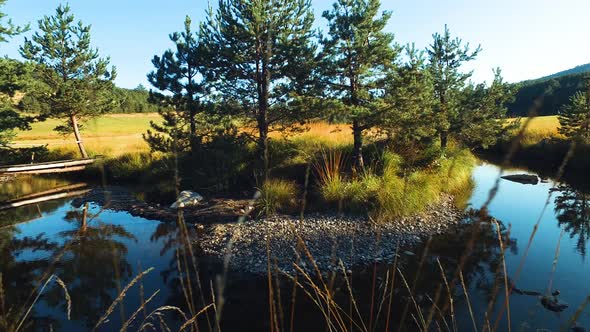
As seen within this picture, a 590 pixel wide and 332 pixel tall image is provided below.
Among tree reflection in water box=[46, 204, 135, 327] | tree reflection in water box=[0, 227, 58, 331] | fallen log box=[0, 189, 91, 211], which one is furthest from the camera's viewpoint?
fallen log box=[0, 189, 91, 211]

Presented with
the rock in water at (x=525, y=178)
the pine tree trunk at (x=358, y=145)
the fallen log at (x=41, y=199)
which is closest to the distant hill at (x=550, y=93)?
the rock in water at (x=525, y=178)

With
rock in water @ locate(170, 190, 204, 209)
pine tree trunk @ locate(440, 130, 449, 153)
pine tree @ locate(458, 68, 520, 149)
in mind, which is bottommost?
rock in water @ locate(170, 190, 204, 209)

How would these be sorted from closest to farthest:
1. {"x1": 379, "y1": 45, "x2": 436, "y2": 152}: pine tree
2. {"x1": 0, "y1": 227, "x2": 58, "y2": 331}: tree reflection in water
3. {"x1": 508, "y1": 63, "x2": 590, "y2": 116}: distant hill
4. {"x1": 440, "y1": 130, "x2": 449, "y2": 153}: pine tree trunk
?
1. {"x1": 508, "y1": 63, "x2": 590, "y2": 116}: distant hill
2. {"x1": 0, "y1": 227, "x2": 58, "y2": 331}: tree reflection in water
3. {"x1": 379, "y1": 45, "x2": 436, "y2": 152}: pine tree
4. {"x1": 440, "y1": 130, "x2": 449, "y2": 153}: pine tree trunk

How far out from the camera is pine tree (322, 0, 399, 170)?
411 inches

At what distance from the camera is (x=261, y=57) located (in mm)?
12094

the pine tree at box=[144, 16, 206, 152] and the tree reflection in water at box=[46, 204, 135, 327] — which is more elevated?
the pine tree at box=[144, 16, 206, 152]

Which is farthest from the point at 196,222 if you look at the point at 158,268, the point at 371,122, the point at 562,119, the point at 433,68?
the point at 562,119

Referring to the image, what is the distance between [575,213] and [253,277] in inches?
420

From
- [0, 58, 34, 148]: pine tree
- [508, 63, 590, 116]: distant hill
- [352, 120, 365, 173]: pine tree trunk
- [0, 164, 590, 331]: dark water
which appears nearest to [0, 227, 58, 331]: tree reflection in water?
[0, 164, 590, 331]: dark water

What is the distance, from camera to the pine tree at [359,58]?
1045cm

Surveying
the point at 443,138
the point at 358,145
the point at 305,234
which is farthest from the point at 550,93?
the point at 443,138

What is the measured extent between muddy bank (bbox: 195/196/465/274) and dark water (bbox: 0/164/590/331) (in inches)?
16.1

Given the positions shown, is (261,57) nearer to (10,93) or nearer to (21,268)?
(21,268)

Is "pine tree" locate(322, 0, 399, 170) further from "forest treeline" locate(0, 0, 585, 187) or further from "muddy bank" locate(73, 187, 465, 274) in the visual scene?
"muddy bank" locate(73, 187, 465, 274)
